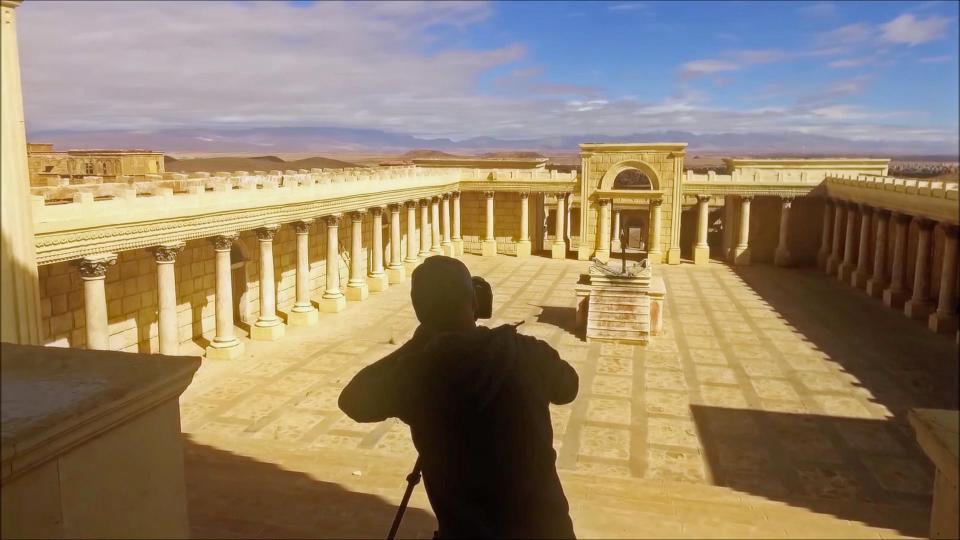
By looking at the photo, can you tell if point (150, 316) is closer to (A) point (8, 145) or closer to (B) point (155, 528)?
(A) point (8, 145)

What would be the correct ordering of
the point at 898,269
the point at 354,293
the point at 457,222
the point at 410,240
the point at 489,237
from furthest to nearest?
the point at 457,222 < the point at 489,237 < the point at 410,240 < the point at 354,293 < the point at 898,269

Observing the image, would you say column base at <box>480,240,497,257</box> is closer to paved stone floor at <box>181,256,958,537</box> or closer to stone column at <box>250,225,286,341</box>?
paved stone floor at <box>181,256,958,537</box>

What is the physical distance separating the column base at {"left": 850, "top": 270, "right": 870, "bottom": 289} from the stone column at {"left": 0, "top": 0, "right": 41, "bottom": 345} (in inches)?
1283

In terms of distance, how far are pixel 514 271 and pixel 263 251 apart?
16552 millimetres

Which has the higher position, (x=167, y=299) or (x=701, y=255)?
(x=167, y=299)

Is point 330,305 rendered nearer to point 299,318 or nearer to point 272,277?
point 299,318

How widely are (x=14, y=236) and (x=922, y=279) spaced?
27.6m

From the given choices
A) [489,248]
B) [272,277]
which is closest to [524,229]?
[489,248]

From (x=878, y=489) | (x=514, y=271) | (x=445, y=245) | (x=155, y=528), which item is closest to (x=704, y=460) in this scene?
(x=878, y=489)

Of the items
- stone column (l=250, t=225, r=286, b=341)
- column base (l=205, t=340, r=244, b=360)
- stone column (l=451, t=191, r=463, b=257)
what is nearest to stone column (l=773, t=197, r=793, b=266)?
stone column (l=451, t=191, r=463, b=257)

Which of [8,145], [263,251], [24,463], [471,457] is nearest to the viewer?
[24,463]

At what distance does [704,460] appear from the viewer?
12414 millimetres

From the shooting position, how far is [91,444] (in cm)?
281

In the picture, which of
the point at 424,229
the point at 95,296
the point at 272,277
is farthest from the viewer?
the point at 424,229
